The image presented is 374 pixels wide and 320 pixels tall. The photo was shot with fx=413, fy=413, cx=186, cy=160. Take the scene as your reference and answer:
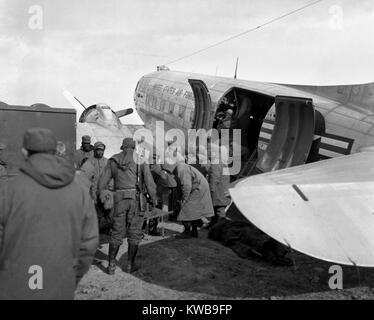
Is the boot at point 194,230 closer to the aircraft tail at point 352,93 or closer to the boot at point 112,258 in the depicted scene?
the boot at point 112,258

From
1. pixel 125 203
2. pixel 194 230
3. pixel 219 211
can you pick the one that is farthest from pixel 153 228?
pixel 125 203

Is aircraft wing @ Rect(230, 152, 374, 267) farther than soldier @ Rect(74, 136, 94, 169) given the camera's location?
No

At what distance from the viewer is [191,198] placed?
7371mm

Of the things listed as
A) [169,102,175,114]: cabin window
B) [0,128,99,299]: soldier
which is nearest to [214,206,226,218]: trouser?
[169,102,175,114]: cabin window

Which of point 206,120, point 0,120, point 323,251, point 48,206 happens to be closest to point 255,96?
Answer: point 206,120

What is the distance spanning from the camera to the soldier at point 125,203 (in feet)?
18.3

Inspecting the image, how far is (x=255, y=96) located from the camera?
11297mm

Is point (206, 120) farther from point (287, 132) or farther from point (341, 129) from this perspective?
point (341, 129)

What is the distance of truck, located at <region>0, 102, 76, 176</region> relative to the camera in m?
7.08

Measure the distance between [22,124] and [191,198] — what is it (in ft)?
10.7

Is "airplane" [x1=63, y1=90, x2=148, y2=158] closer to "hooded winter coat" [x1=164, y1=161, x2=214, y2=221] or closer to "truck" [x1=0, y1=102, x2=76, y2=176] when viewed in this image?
"truck" [x1=0, y1=102, x2=76, y2=176]

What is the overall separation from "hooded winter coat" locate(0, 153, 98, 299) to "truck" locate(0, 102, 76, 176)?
14.5ft

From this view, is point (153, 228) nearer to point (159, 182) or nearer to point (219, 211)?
point (159, 182)
